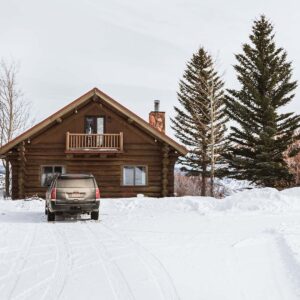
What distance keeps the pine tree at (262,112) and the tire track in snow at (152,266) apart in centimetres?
2024

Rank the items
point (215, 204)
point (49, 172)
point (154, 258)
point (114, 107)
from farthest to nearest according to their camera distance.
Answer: point (49, 172), point (114, 107), point (215, 204), point (154, 258)

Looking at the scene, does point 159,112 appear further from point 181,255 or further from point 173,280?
point 173,280

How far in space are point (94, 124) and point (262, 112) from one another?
1293cm

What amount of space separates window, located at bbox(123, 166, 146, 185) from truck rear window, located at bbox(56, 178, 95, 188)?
378 inches

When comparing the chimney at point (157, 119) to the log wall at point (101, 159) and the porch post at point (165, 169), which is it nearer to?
Answer: the log wall at point (101, 159)

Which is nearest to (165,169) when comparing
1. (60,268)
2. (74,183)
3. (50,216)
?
(74,183)

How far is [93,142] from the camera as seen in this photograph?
2408cm

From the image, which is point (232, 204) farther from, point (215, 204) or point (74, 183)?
point (74, 183)

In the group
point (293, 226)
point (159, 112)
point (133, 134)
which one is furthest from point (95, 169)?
point (293, 226)

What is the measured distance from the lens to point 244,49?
30594 mm

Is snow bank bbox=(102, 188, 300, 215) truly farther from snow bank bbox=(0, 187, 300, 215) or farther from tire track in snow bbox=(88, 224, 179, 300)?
tire track in snow bbox=(88, 224, 179, 300)

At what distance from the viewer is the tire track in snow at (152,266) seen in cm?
534

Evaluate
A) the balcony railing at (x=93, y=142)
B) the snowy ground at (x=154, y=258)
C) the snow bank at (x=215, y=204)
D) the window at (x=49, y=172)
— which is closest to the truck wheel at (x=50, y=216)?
the snowy ground at (x=154, y=258)

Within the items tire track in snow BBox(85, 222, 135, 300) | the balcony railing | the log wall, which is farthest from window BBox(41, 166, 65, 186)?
tire track in snow BBox(85, 222, 135, 300)
